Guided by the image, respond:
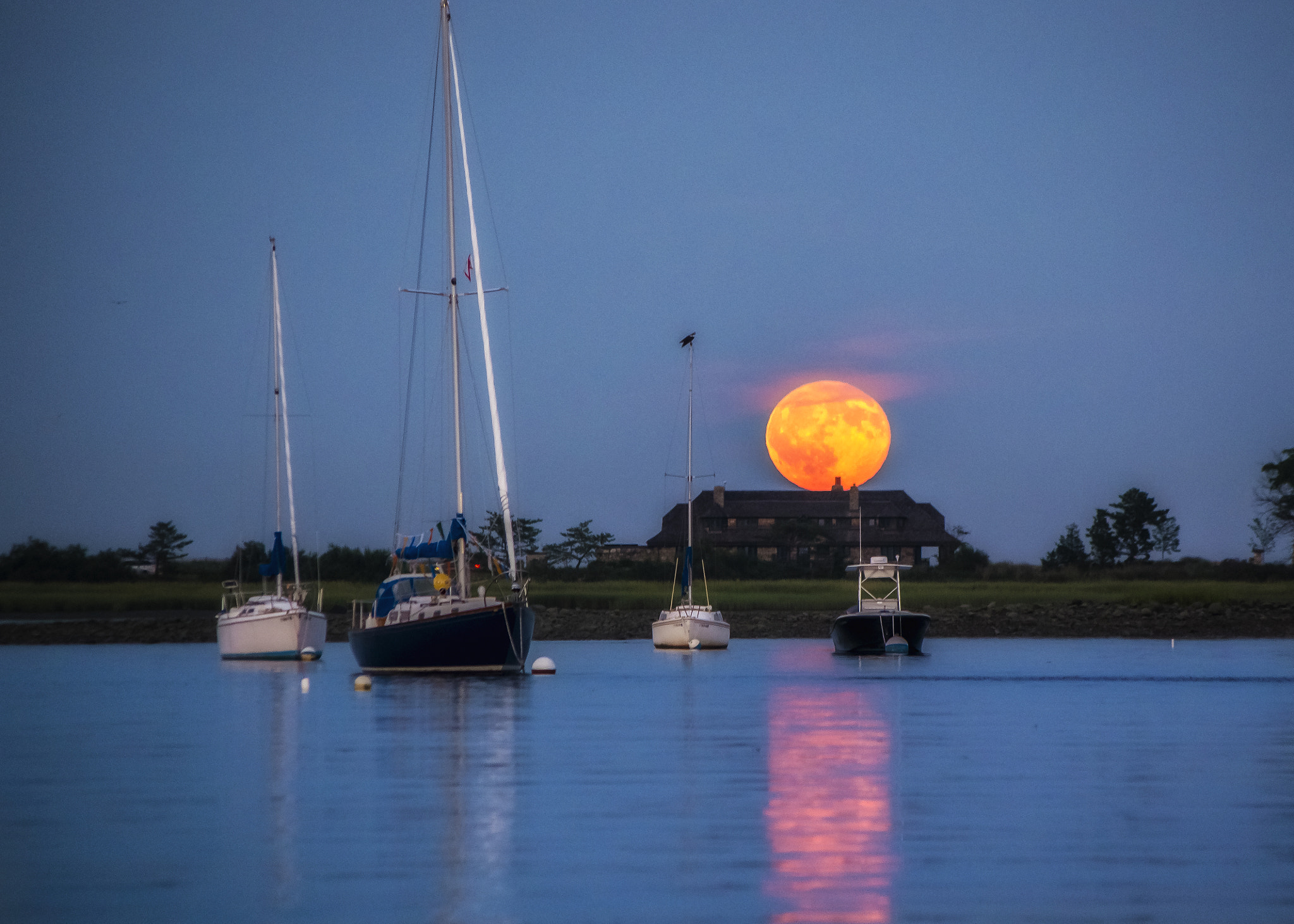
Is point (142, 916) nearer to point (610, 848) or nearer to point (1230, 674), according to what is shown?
point (610, 848)

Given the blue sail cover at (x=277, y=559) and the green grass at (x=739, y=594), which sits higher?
the blue sail cover at (x=277, y=559)

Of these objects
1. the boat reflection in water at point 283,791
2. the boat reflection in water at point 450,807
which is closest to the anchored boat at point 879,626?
the boat reflection in water at point 283,791

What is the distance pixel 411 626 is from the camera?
4100cm

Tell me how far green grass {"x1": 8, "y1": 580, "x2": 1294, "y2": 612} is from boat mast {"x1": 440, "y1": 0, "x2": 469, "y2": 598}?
48994 millimetres

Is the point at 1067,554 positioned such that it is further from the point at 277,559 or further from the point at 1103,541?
the point at 277,559

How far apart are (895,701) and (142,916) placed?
2685cm

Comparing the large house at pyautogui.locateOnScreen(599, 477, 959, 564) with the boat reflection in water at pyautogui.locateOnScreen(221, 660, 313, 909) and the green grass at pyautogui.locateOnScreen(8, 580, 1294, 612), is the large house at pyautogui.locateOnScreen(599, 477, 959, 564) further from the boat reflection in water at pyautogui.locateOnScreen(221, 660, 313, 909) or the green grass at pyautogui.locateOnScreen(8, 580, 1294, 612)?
the boat reflection in water at pyautogui.locateOnScreen(221, 660, 313, 909)

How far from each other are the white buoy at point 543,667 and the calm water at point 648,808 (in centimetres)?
848

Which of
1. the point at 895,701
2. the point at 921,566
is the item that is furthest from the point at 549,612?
the point at 895,701

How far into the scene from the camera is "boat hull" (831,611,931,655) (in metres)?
58.8

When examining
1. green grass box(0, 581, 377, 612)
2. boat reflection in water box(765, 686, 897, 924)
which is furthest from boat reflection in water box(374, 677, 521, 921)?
green grass box(0, 581, 377, 612)

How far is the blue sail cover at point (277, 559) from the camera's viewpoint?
59094mm

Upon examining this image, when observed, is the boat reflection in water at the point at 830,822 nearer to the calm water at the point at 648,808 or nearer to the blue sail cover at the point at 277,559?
the calm water at the point at 648,808

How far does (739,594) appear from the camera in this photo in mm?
101875
